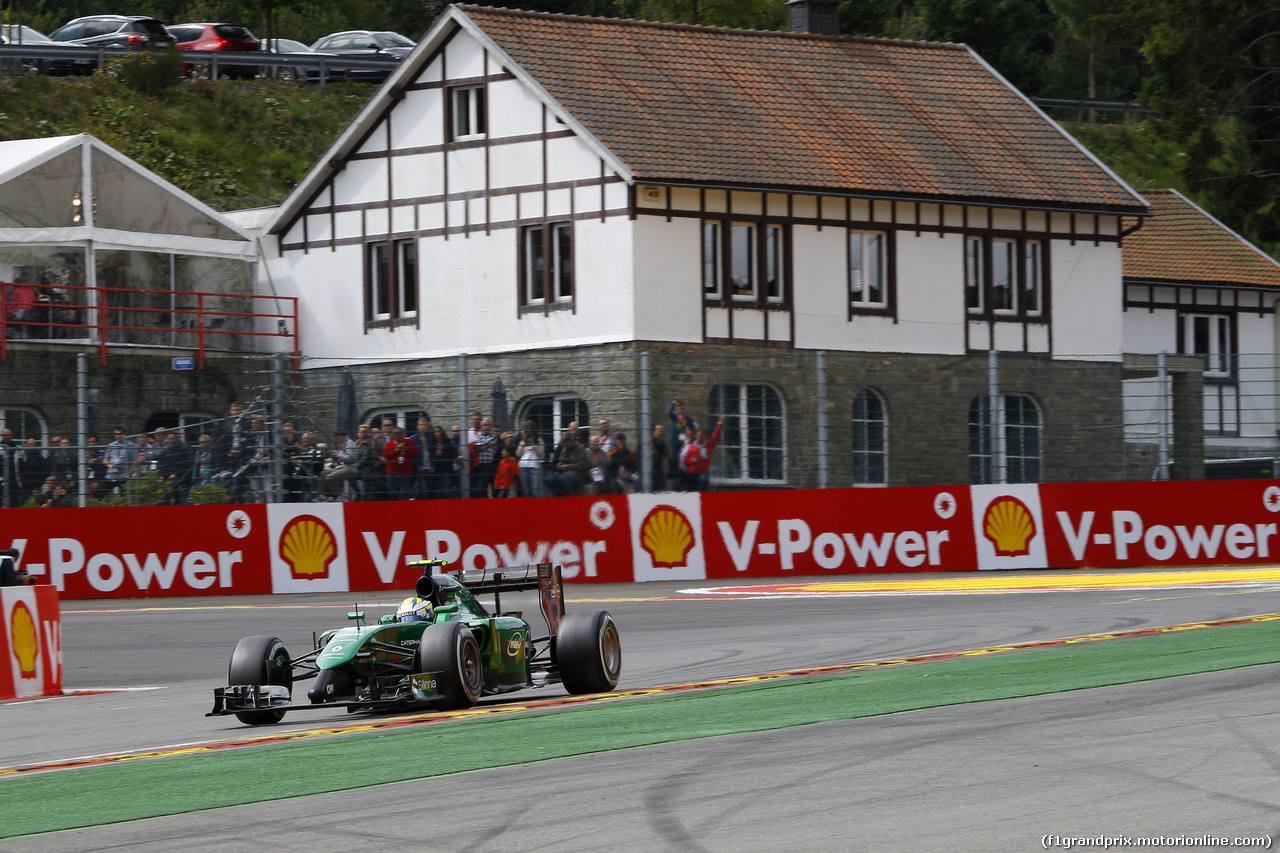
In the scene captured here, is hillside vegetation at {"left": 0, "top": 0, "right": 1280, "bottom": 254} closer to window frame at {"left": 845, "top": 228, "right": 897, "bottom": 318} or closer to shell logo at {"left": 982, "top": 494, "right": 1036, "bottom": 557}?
window frame at {"left": 845, "top": 228, "right": 897, "bottom": 318}

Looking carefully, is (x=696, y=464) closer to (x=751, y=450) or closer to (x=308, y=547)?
(x=751, y=450)

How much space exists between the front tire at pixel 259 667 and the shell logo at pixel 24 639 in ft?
11.9

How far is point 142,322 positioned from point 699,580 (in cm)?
1426

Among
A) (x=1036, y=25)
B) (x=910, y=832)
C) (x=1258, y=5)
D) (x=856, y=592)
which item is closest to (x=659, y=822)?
(x=910, y=832)

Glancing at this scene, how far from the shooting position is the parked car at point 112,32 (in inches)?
1995

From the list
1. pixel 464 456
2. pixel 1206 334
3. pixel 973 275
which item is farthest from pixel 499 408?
pixel 1206 334

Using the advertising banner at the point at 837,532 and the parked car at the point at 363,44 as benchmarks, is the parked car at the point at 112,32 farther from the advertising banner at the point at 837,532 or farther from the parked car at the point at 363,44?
the advertising banner at the point at 837,532

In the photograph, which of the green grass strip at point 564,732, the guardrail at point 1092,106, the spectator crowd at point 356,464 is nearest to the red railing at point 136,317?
the spectator crowd at point 356,464

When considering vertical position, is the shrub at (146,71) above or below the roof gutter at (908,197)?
above

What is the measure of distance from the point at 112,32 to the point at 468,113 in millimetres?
24273

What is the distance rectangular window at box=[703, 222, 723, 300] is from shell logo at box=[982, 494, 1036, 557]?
367 inches

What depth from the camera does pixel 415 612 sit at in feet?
36.7

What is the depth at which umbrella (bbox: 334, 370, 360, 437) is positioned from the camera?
78.1 ft

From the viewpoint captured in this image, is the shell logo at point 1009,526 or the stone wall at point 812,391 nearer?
the shell logo at point 1009,526
